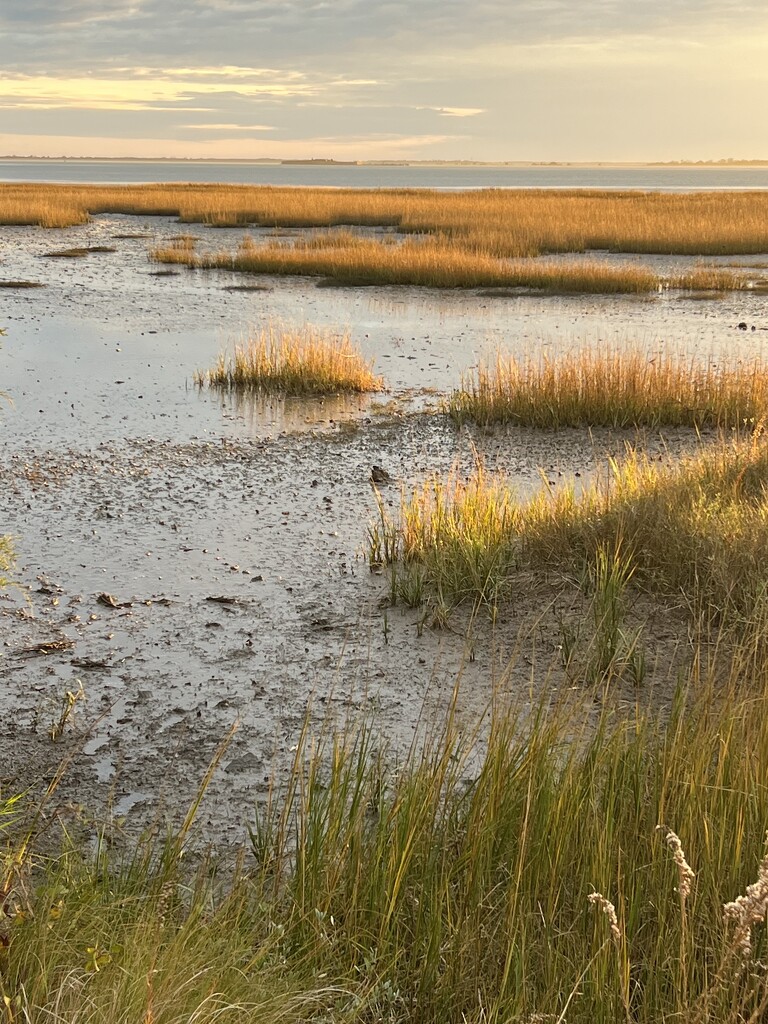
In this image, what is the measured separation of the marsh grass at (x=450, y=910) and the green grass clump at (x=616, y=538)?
2.47 meters

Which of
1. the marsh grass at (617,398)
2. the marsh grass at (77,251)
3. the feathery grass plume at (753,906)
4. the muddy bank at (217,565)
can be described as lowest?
the muddy bank at (217,565)

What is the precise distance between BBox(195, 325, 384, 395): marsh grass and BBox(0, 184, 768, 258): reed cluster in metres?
14.3

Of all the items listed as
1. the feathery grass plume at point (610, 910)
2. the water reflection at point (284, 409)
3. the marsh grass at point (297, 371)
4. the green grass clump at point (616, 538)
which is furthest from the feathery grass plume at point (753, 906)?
the marsh grass at point (297, 371)

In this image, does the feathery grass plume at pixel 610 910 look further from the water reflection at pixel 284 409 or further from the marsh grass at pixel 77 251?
the marsh grass at pixel 77 251

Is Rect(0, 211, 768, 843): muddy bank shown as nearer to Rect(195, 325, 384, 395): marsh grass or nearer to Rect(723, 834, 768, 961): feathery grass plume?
Rect(195, 325, 384, 395): marsh grass

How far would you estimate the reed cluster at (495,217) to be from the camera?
99.4 feet

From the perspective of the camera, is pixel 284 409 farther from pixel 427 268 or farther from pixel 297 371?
pixel 427 268

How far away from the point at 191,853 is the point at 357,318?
53.1ft

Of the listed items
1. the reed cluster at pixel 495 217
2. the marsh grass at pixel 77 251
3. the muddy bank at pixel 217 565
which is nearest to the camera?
the muddy bank at pixel 217 565

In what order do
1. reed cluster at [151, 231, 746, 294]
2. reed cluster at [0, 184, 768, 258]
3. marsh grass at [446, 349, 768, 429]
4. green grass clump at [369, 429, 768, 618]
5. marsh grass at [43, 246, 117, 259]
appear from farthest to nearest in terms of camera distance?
reed cluster at [0, 184, 768, 258] < marsh grass at [43, 246, 117, 259] < reed cluster at [151, 231, 746, 294] < marsh grass at [446, 349, 768, 429] < green grass clump at [369, 429, 768, 618]

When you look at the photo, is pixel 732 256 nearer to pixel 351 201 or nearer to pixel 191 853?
→ pixel 351 201

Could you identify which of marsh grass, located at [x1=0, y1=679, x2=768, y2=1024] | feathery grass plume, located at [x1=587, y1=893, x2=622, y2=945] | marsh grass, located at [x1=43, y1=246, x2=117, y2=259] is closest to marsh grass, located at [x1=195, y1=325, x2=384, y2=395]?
marsh grass, located at [x1=0, y1=679, x2=768, y2=1024]

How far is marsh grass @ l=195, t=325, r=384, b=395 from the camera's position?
13711 millimetres

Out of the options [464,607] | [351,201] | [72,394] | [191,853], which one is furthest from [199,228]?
[191,853]
